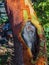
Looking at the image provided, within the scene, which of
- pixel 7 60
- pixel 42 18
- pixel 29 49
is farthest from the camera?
pixel 7 60

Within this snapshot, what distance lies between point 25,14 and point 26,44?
0.46 m

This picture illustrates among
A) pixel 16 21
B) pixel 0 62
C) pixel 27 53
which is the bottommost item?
pixel 0 62

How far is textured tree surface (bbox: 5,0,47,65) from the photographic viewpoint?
14.1ft

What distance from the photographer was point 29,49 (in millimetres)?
4262

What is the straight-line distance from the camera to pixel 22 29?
4281 mm

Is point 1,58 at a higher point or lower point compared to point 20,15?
lower

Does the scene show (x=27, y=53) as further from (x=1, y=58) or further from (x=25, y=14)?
(x=1, y=58)

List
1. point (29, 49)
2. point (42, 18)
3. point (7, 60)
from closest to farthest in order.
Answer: point (29, 49) → point (42, 18) → point (7, 60)

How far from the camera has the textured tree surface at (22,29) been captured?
169 inches

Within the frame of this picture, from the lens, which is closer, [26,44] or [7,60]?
[26,44]

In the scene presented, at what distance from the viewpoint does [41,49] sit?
4332mm

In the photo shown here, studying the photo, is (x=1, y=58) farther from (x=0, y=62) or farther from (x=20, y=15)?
(x=20, y=15)

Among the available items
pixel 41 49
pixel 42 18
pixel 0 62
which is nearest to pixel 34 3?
pixel 42 18

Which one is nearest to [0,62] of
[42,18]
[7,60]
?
[7,60]
